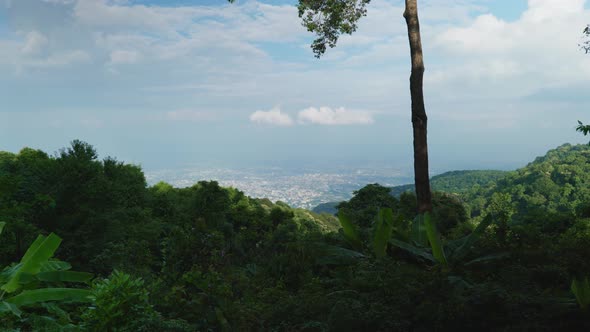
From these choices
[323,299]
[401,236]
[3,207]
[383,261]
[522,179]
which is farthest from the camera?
[522,179]

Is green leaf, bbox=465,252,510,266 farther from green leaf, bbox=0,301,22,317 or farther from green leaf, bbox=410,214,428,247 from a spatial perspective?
green leaf, bbox=0,301,22,317

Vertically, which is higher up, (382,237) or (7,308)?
(382,237)

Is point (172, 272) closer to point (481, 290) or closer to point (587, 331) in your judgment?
point (481, 290)

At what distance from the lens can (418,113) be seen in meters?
6.93

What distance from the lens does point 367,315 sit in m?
3.39

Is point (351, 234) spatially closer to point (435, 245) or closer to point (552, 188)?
point (435, 245)

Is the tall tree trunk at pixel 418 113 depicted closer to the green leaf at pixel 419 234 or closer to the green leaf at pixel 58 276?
the green leaf at pixel 419 234

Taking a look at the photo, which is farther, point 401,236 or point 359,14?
point 359,14

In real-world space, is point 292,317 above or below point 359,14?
below

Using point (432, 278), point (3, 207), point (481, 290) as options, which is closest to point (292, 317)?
point (432, 278)

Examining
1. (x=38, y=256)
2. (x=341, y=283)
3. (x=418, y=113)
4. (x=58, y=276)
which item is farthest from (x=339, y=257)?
(x=38, y=256)

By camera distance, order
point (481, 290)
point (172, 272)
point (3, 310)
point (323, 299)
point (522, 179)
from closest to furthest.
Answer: point (481, 290), point (3, 310), point (323, 299), point (172, 272), point (522, 179)

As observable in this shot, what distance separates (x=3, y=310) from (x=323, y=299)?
2962 millimetres

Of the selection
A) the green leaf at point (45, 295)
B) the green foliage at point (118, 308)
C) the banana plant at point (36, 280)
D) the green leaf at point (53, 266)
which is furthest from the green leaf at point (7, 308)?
the green leaf at point (53, 266)
